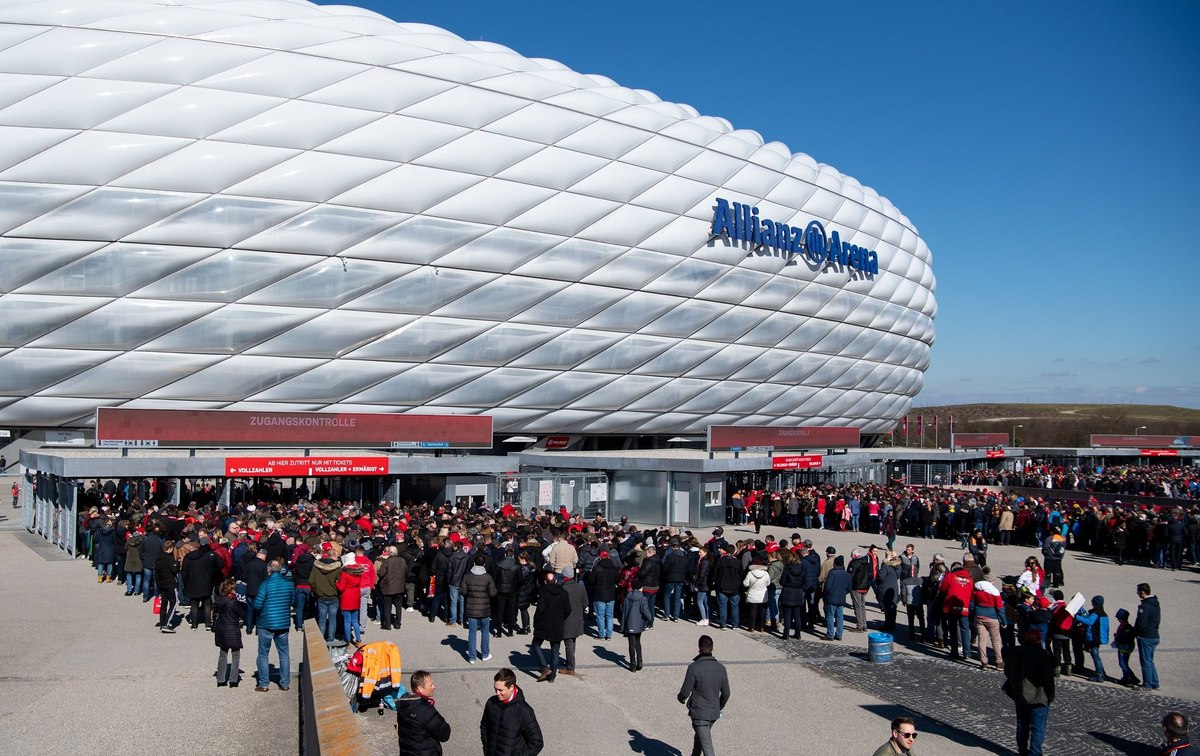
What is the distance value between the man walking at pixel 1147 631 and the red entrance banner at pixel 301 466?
19.3 metres

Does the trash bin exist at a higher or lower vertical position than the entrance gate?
lower

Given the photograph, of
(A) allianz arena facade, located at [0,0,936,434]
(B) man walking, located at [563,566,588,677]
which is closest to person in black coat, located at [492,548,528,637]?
(B) man walking, located at [563,566,588,677]

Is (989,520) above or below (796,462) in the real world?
below

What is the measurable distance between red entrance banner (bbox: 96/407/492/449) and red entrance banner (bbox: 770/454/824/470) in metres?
10.5

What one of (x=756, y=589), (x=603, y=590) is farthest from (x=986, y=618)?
(x=603, y=590)

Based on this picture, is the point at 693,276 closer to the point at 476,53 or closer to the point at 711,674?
the point at 476,53

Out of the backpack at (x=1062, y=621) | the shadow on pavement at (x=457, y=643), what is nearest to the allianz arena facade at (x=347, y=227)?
the shadow on pavement at (x=457, y=643)

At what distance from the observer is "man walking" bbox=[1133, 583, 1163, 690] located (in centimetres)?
1120

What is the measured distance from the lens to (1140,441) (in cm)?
7200

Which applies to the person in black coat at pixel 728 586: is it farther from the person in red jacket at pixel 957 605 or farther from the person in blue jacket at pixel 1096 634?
the person in blue jacket at pixel 1096 634

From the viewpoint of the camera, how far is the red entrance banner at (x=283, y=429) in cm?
2483

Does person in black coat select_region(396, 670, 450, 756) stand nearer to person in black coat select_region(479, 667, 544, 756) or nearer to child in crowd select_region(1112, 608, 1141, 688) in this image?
person in black coat select_region(479, 667, 544, 756)

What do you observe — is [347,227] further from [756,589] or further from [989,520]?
[989,520]

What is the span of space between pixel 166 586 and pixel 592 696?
6.31 metres
